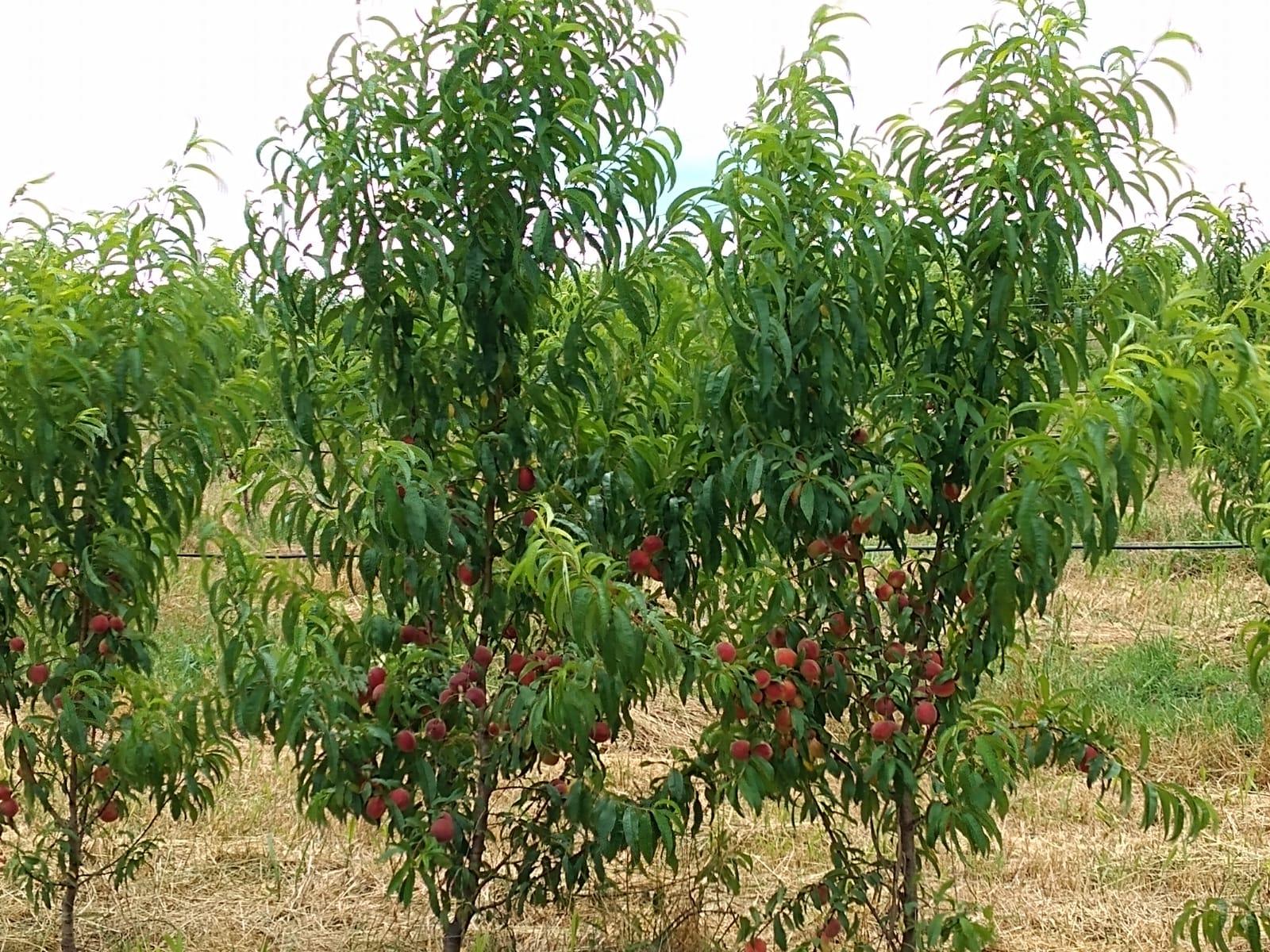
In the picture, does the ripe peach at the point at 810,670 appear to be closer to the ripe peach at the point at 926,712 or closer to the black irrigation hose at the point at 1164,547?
the ripe peach at the point at 926,712

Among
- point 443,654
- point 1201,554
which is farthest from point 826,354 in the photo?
point 1201,554

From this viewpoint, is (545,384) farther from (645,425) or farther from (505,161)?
(505,161)

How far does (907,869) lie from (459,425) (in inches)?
54.0

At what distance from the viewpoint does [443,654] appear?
264 cm

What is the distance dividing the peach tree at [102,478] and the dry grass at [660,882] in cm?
54

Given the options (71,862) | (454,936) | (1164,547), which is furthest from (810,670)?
(1164,547)

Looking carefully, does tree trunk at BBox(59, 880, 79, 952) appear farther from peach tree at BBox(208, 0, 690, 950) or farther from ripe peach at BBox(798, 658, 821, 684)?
ripe peach at BBox(798, 658, 821, 684)

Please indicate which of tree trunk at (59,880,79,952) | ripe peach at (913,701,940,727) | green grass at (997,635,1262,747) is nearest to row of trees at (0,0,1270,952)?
ripe peach at (913,701,940,727)

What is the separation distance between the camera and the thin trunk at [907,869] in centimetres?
263

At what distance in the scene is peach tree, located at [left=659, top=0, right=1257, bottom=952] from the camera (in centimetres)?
225

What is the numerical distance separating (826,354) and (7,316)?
5.37 feet

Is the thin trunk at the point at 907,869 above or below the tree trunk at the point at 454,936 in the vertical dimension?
above

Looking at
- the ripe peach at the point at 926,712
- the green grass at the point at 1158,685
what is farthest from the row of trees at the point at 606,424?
the green grass at the point at 1158,685

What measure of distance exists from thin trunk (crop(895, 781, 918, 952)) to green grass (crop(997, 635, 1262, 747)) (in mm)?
2120
